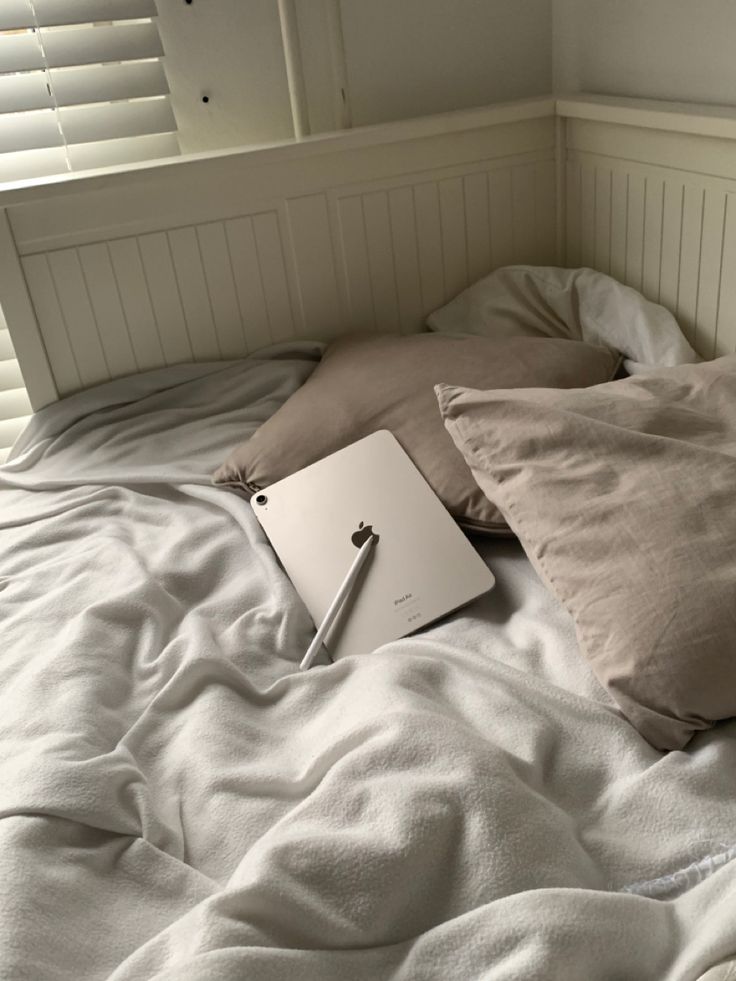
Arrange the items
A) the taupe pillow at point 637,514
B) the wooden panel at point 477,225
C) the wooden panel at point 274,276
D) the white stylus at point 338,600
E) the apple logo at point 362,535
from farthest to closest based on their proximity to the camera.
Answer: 1. the wooden panel at point 477,225
2. the wooden panel at point 274,276
3. the apple logo at point 362,535
4. the white stylus at point 338,600
5. the taupe pillow at point 637,514

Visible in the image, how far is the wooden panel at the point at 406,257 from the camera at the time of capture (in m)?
1.69

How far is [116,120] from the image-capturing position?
160 cm

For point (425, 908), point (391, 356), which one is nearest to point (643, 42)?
point (391, 356)

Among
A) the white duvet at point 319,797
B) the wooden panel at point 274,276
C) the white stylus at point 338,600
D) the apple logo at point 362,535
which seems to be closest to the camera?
the white duvet at point 319,797

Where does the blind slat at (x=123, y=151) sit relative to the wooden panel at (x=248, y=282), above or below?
above

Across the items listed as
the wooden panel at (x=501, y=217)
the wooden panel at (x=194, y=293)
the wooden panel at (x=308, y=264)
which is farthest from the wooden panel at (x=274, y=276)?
the wooden panel at (x=501, y=217)

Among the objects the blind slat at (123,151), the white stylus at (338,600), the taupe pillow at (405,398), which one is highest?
the blind slat at (123,151)

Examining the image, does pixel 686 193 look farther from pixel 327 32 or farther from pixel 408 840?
pixel 408 840

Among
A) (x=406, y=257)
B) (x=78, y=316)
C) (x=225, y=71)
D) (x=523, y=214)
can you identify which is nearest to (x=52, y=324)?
(x=78, y=316)

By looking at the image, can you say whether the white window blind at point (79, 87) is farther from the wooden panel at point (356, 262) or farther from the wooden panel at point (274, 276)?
the wooden panel at point (356, 262)

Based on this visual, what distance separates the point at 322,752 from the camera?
2.80ft

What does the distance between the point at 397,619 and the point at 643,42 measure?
1090mm

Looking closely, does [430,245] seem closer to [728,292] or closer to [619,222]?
[619,222]

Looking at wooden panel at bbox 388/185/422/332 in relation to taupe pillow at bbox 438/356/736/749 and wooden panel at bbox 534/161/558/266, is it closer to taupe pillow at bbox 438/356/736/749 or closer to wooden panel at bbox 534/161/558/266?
wooden panel at bbox 534/161/558/266
